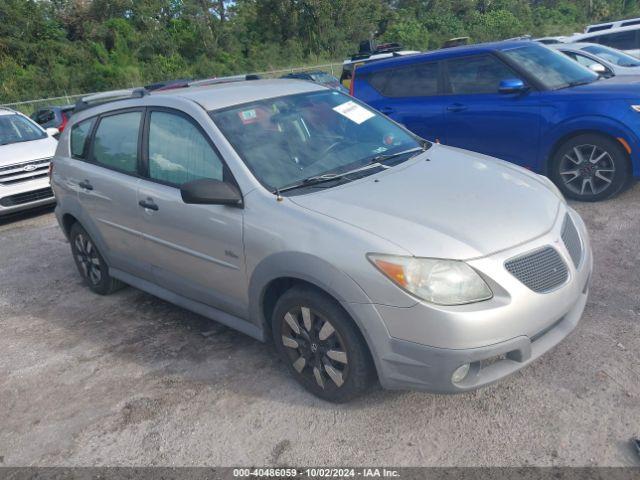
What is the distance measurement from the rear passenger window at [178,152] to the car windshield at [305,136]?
18 centimetres

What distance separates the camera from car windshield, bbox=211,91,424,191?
3588mm

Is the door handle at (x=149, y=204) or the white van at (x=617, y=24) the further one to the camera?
the white van at (x=617, y=24)

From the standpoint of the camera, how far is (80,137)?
508 centimetres

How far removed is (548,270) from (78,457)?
264cm

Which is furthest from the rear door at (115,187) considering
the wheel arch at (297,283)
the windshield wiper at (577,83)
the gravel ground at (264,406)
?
the windshield wiper at (577,83)

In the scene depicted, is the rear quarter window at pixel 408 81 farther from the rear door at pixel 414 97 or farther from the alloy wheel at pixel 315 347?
the alloy wheel at pixel 315 347

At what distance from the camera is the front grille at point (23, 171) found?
8109 mm

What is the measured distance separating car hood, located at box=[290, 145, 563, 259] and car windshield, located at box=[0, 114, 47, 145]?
745 centimetres

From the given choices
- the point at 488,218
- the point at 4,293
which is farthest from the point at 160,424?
the point at 4,293

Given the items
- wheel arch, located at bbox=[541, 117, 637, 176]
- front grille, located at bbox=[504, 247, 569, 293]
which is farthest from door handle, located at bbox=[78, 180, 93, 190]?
wheel arch, located at bbox=[541, 117, 637, 176]

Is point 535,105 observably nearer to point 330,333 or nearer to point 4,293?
point 330,333

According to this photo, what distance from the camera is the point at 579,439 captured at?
9.16 ft

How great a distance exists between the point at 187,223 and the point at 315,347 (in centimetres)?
121

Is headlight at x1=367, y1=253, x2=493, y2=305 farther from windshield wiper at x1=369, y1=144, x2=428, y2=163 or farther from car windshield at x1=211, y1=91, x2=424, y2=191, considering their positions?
windshield wiper at x1=369, y1=144, x2=428, y2=163
